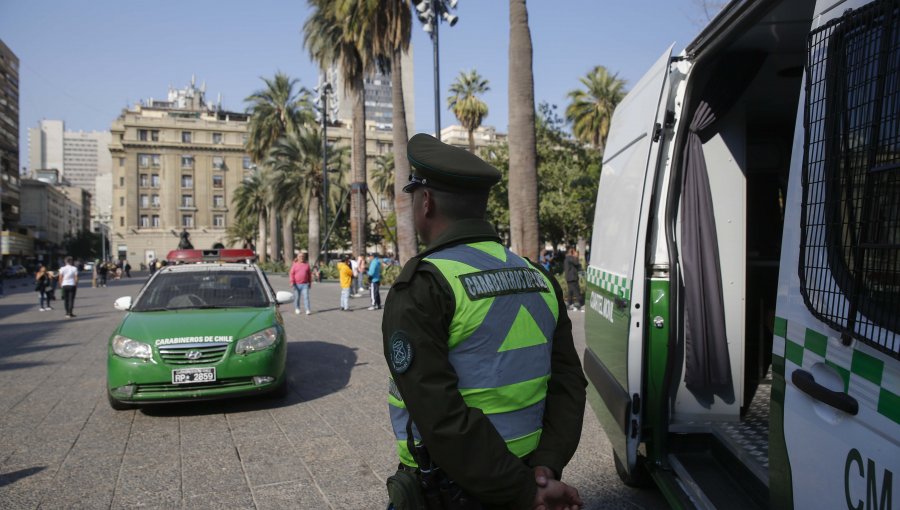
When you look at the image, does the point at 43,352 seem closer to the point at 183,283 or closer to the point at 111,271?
the point at 183,283

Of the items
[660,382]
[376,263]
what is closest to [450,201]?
[660,382]

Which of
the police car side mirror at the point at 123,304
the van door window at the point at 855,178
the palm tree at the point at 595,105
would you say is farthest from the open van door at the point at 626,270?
the palm tree at the point at 595,105

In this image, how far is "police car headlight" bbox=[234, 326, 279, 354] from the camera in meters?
6.71

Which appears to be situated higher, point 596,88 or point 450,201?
point 596,88

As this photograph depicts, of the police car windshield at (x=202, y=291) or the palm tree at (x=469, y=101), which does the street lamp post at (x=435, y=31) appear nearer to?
the police car windshield at (x=202, y=291)

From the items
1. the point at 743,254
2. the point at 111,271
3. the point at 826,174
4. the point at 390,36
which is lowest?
the point at 111,271

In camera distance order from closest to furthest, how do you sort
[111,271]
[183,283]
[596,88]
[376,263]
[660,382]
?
[660,382], [183,283], [376,263], [596,88], [111,271]

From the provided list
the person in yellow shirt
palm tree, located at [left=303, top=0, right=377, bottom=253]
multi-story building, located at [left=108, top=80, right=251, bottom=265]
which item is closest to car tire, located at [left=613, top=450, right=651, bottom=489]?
the person in yellow shirt

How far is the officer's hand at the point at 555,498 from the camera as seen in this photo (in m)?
1.82

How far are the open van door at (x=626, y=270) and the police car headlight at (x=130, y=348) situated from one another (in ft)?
13.9

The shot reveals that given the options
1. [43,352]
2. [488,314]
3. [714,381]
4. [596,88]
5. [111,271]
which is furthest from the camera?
[111,271]

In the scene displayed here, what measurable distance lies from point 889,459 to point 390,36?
2229 cm

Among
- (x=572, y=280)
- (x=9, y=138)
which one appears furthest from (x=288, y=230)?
(x=9, y=138)

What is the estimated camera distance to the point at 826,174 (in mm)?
2057
